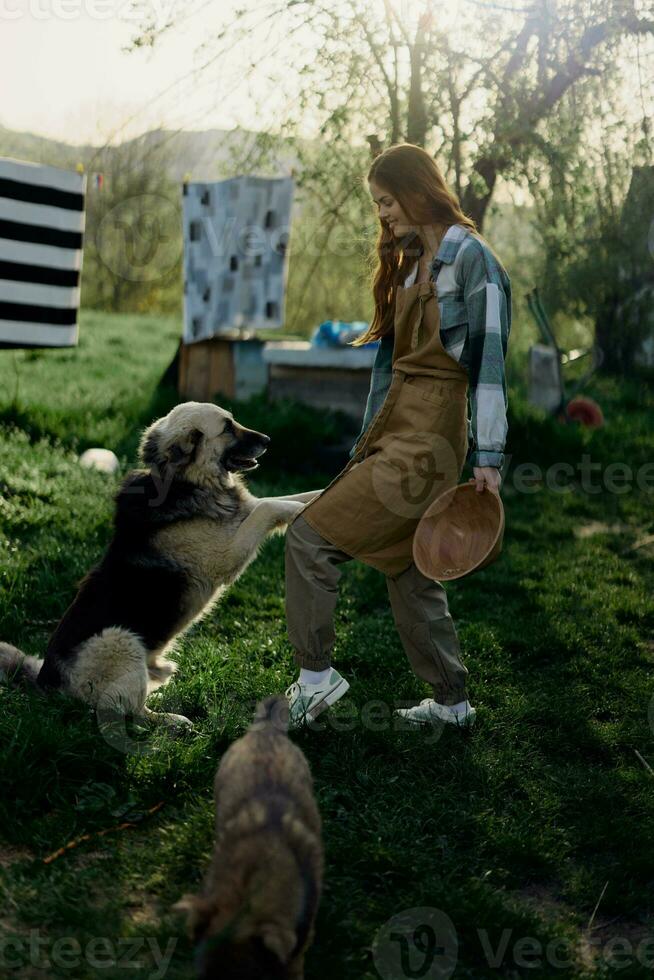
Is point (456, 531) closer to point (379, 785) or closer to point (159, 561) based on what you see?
point (379, 785)

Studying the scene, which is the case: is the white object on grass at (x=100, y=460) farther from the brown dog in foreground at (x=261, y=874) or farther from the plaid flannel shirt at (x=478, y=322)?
the brown dog in foreground at (x=261, y=874)

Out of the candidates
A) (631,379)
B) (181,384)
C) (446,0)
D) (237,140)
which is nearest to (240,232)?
(237,140)

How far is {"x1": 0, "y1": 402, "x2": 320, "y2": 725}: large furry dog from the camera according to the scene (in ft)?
12.9

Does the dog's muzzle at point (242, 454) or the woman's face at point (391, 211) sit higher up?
the woman's face at point (391, 211)

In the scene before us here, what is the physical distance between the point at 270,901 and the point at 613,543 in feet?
19.1

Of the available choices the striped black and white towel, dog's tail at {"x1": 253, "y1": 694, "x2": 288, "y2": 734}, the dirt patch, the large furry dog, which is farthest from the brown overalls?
the striped black and white towel

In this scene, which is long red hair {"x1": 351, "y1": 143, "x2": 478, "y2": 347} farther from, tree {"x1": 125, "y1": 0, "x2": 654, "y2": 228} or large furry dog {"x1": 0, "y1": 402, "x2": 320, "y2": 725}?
tree {"x1": 125, "y1": 0, "x2": 654, "y2": 228}

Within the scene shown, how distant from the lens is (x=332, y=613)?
3850 millimetres

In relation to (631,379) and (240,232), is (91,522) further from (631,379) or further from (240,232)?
(631,379)

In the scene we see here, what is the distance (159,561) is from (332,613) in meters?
0.86

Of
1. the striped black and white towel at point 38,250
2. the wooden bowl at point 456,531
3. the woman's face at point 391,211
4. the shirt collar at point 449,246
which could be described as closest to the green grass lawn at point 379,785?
the wooden bowl at point 456,531

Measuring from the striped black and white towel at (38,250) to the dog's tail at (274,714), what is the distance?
4843mm

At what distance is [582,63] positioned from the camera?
320 inches

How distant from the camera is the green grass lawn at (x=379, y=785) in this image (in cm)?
278
